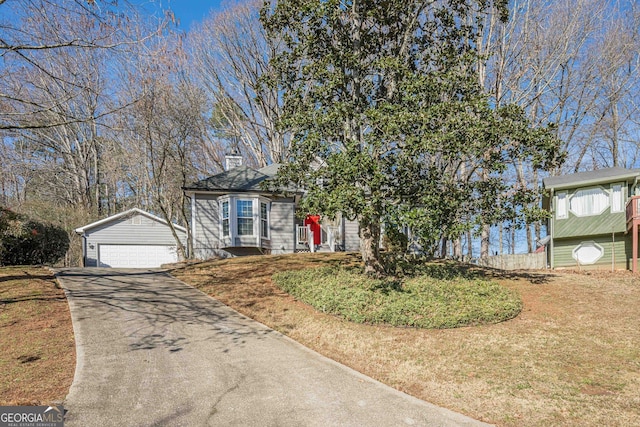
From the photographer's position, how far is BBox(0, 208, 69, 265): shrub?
14180 millimetres

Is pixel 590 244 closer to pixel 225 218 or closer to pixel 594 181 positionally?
pixel 594 181

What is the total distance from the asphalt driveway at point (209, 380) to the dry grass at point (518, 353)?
529 mm

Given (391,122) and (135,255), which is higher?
(391,122)

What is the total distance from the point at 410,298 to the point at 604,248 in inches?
434

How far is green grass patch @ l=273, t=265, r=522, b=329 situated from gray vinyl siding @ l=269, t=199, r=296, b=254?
7089 mm

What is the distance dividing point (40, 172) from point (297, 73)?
72.6ft

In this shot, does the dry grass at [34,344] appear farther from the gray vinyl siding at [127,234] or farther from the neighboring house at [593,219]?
the neighboring house at [593,219]

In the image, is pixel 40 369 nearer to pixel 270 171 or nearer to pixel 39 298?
pixel 39 298

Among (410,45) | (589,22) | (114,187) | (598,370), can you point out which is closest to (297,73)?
(410,45)

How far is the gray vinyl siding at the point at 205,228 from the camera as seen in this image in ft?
58.3

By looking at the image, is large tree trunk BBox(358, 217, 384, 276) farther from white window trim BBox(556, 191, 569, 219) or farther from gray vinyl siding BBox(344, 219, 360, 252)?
white window trim BBox(556, 191, 569, 219)

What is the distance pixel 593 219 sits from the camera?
1541 centimetres

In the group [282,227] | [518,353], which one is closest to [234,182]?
[282,227]

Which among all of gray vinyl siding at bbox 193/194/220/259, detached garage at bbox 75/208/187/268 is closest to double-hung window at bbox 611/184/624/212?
gray vinyl siding at bbox 193/194/220/259
